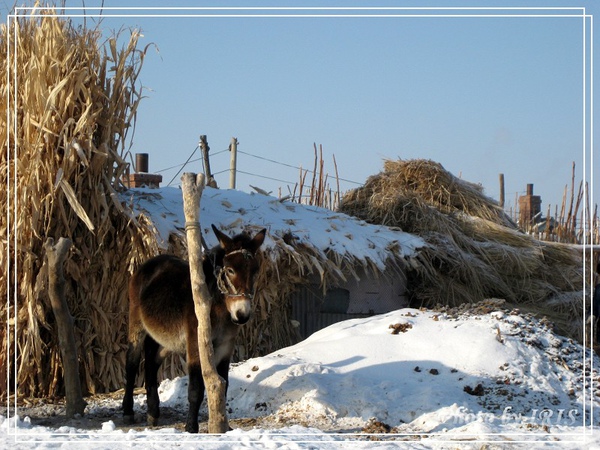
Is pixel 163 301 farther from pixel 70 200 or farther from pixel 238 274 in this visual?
pixel 70 200

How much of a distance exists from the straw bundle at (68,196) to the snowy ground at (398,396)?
0.90 meters

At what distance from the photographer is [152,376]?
802 centimetres

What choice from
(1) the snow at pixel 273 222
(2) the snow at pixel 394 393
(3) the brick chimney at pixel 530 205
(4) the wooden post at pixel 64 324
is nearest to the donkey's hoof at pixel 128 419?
(2) the snow at pixel 394 393

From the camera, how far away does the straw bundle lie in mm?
9344

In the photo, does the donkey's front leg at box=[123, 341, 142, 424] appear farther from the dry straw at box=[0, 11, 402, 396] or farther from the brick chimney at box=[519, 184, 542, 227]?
the brick chimney at box=[519, 184, 542, 227]

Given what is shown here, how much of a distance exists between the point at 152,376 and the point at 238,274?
1928mm

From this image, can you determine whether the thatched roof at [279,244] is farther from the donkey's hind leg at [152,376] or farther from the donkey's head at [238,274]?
the donkey's head at [238,274]

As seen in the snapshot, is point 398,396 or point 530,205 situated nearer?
point 398,396

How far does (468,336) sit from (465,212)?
6635mm

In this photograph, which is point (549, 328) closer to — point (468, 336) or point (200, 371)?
point (468, 336)

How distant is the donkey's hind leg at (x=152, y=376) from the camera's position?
7848 millimetres

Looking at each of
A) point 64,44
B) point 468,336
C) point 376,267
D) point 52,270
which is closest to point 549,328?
point 468,336

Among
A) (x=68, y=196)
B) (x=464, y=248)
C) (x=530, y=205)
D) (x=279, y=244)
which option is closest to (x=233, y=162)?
(x=464, y=248)

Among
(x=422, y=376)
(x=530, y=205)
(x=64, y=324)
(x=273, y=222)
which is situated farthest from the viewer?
(x=530, y=205)
